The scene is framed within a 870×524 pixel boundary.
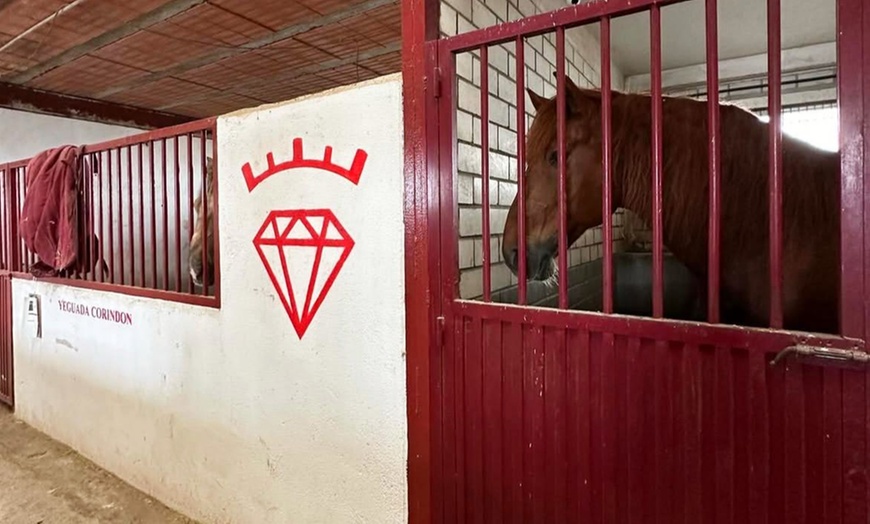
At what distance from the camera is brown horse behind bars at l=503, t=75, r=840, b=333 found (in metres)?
1.29

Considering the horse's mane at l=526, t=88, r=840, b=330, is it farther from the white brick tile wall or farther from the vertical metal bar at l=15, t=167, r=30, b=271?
the vertical metal bar at l=15, t=167, r=30, b=271

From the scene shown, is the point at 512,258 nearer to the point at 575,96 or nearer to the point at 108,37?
the point at 575,96

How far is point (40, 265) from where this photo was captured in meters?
2.84

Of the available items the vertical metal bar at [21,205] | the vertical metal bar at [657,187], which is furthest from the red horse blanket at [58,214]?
the vertical metal bar at [657,187]

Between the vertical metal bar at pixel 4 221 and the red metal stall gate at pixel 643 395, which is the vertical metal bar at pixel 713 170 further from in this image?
the vertical metal bar at pixel 4 221

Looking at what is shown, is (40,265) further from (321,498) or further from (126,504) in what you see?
(321,498)

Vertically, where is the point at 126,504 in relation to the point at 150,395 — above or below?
below

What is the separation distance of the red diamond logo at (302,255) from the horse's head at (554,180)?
57cm

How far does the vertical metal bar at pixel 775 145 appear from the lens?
90 centimetres

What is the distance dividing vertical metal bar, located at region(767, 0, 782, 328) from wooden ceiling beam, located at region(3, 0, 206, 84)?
286 centimetres

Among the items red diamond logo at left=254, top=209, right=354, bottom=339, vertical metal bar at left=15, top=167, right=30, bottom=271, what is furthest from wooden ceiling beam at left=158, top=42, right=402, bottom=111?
red diamond logo at left=254, top=209, right=354, bottom=339

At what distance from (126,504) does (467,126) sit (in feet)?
7.38

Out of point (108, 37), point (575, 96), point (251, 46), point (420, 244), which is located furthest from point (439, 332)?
point (108, 37)

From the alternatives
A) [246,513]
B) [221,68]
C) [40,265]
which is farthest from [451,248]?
[221,68]
